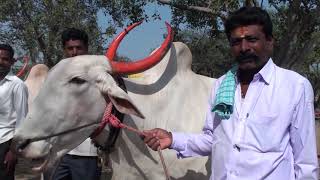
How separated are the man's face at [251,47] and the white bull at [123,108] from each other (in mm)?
759

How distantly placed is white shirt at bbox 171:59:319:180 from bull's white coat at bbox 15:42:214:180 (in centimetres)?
74

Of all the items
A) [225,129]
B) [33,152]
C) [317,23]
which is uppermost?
[317,23]

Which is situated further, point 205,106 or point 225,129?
point 205,106

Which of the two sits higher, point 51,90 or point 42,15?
point 42,15

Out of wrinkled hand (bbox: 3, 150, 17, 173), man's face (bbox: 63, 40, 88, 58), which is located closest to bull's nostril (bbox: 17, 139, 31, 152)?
man's face (bbox: 63, 40, 88, 58)

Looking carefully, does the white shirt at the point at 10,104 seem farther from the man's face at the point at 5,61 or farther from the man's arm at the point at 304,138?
the man's arm at the point at 304,138

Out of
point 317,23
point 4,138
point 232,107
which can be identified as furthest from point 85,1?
point 232,107

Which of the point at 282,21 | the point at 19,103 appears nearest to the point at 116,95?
the point at 19,103

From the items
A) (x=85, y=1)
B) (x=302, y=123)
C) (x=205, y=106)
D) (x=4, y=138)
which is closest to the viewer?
(x=302, y=123)

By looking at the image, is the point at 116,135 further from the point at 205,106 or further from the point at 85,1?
the point at 85,1

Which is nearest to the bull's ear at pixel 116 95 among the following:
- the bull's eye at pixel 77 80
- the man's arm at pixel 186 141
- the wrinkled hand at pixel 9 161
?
the bull's eye at pixel 77 80

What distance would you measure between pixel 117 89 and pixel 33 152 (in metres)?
0.65

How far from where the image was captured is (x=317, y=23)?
10586mm

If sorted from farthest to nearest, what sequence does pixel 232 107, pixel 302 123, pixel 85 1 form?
pixel 85 1 → pixel 232 107 → pixel 302 123
